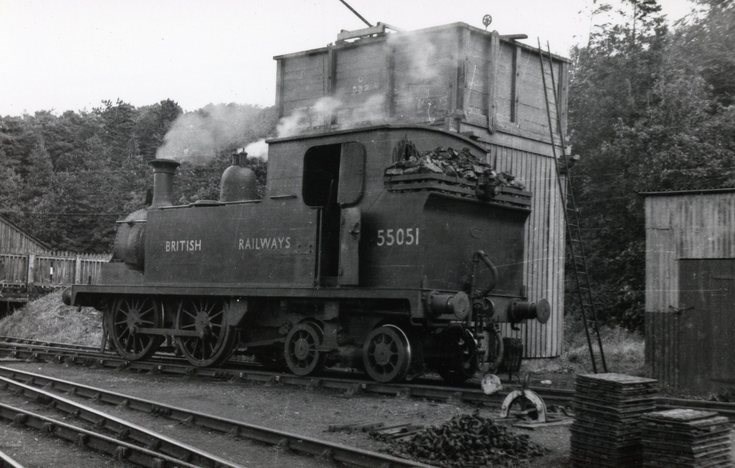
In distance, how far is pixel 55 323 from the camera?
20422mm

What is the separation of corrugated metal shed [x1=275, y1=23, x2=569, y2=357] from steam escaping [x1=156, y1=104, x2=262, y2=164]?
2.41 meters

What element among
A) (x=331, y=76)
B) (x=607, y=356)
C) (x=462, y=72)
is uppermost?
(x=331, y=76)

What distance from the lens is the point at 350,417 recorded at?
8.05m

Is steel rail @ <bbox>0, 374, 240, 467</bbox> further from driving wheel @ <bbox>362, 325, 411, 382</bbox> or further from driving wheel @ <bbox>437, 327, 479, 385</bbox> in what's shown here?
driving wheel @ <bbox>437, 327, 479, 385</bbox>

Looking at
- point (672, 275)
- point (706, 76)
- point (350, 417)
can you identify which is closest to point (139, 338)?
point (350, 417)

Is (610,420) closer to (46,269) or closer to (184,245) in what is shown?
(184,245)

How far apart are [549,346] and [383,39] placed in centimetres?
637

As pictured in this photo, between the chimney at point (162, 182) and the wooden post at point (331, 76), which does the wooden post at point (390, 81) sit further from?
the chimney at point (162, 182)

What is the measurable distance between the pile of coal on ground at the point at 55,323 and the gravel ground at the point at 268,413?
28.2 feet

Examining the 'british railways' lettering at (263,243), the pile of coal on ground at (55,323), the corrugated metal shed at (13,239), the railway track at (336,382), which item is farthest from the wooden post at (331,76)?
the corrugated metal shed at (13,239)

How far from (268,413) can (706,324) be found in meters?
6.23

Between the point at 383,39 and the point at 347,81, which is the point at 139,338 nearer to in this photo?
the point at 347,81

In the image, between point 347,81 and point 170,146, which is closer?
point 347,81

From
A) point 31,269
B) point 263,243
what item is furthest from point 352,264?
point 31,269
